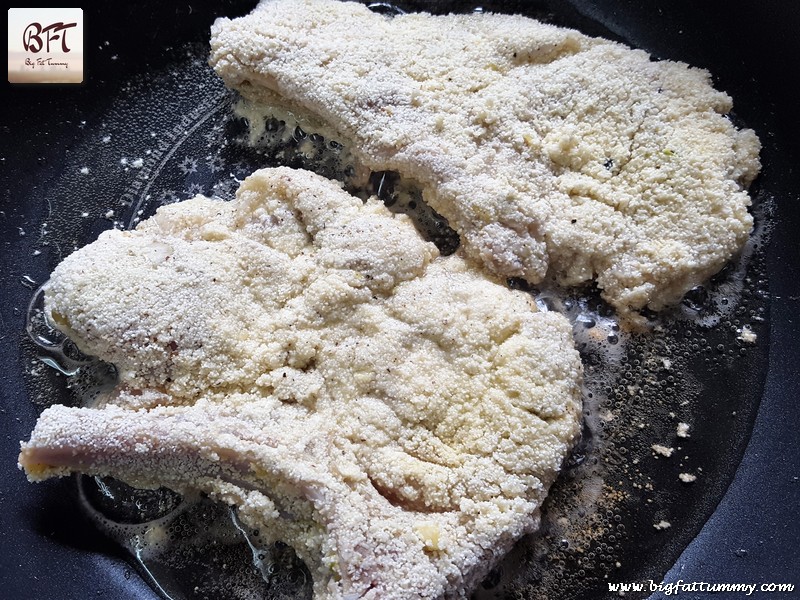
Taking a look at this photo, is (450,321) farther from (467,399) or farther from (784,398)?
(784,398)

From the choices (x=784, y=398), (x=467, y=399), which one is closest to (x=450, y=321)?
(x=467, y=399)

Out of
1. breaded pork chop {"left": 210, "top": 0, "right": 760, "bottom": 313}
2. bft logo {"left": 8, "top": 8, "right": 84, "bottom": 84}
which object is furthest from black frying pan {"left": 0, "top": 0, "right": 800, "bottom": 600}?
breaded pork chop {"left": 210, "top": 0, "right": 760, "bottom": 313}

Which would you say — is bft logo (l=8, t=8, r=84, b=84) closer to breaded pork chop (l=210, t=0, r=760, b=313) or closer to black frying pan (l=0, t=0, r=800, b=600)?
black frying pan (l=0, t=0, r=800, b=600)

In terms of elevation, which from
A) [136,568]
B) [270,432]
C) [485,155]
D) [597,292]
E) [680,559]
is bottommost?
[136,568]

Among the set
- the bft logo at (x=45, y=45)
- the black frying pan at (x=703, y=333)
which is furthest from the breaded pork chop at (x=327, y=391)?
the bft logo at (x=45, y=45)

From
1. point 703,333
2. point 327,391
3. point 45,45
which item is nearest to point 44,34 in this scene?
point 45,45

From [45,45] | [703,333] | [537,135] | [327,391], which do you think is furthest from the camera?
[45,45]

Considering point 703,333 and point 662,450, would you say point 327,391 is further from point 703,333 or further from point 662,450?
point 703,333
